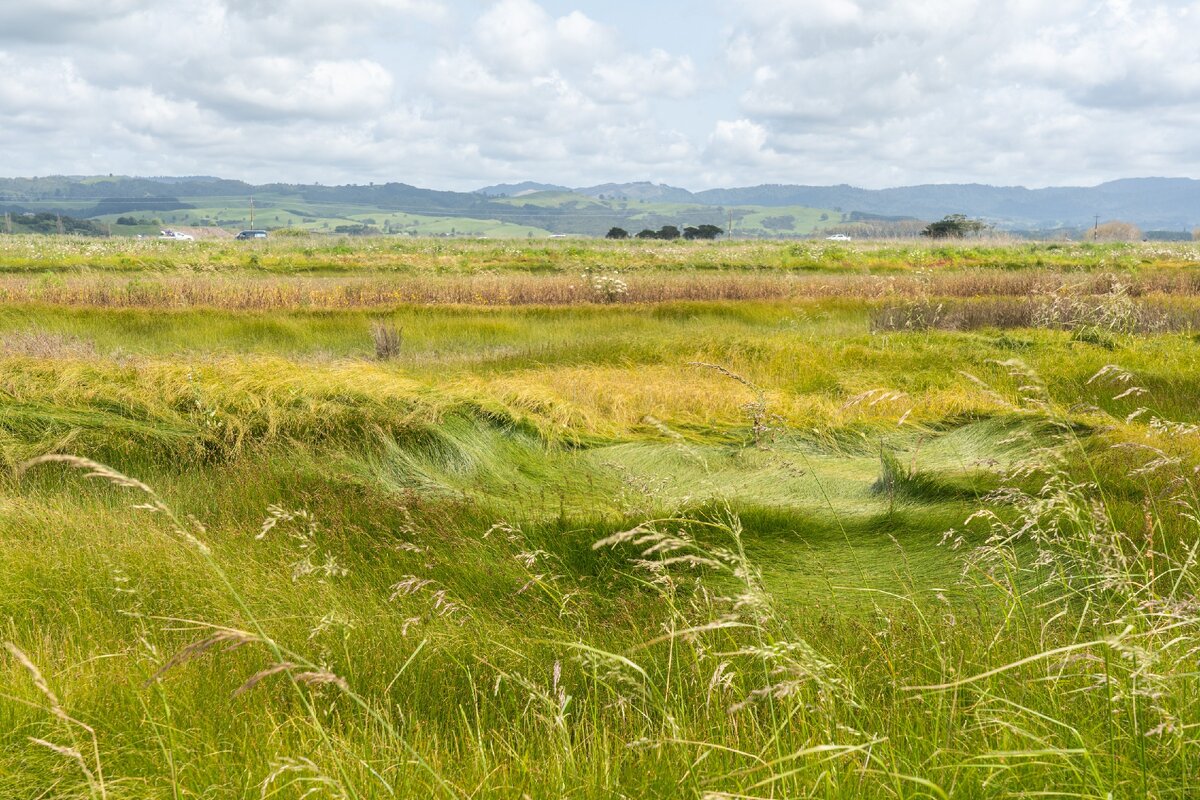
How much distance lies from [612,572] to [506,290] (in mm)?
17655

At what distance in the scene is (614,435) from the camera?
25.5 ft

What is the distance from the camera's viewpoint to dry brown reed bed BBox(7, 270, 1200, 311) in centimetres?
1905

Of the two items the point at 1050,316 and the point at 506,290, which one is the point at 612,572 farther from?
the point at 506,290

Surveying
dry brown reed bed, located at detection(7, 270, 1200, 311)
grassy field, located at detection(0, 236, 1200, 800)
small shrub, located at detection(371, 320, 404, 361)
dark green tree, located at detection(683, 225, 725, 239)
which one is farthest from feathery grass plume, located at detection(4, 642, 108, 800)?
dark green tree, located at detection(683, 225, 725, 239)

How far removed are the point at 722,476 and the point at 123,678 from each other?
14.7ft

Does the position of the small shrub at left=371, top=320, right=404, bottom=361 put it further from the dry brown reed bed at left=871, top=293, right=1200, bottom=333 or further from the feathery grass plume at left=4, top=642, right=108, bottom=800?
the feathery grass plume at left=4, top=642, right=108, bottom=800

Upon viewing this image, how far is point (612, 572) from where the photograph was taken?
4551 millimetres

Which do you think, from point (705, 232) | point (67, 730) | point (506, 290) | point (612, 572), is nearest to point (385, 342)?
point (506, 290)

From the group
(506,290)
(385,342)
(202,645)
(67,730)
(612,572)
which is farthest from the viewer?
(506,290)

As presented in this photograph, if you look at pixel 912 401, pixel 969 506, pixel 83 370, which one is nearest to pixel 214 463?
pixel 83 370

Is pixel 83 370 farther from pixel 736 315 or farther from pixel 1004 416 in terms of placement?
pixel 736 315

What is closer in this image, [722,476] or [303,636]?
[303,636]

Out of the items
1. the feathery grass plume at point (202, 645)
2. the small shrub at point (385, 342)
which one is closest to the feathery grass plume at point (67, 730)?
the feathery grass plume at point (202, 645)

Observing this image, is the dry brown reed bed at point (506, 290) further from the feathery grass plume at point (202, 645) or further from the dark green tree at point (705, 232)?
the dark green tree at point (705, 232)
